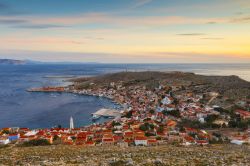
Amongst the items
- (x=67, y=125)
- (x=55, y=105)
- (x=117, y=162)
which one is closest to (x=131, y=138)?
(x=117, y=162)

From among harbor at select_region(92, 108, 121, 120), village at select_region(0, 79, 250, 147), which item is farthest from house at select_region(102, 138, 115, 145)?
harbor at select_region(92, 108, 121, 120)

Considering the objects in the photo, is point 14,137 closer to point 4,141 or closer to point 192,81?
point 4,141

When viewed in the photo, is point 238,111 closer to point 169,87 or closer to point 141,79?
point 169,87

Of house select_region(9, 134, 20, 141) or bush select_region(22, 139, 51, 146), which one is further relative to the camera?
house select_region(9, 134, 20, 141)

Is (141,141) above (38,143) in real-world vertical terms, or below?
above

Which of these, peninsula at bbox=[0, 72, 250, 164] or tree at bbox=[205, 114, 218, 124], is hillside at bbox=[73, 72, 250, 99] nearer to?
peninsula at bbox=[0, 72, 250, 164]

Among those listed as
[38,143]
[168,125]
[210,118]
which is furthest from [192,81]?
[38,143]

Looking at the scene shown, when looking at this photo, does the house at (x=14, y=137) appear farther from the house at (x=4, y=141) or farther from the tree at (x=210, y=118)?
the tree at (x=210, y=118)

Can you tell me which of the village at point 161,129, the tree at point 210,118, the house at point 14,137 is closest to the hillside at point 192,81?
the village at point 161,129
